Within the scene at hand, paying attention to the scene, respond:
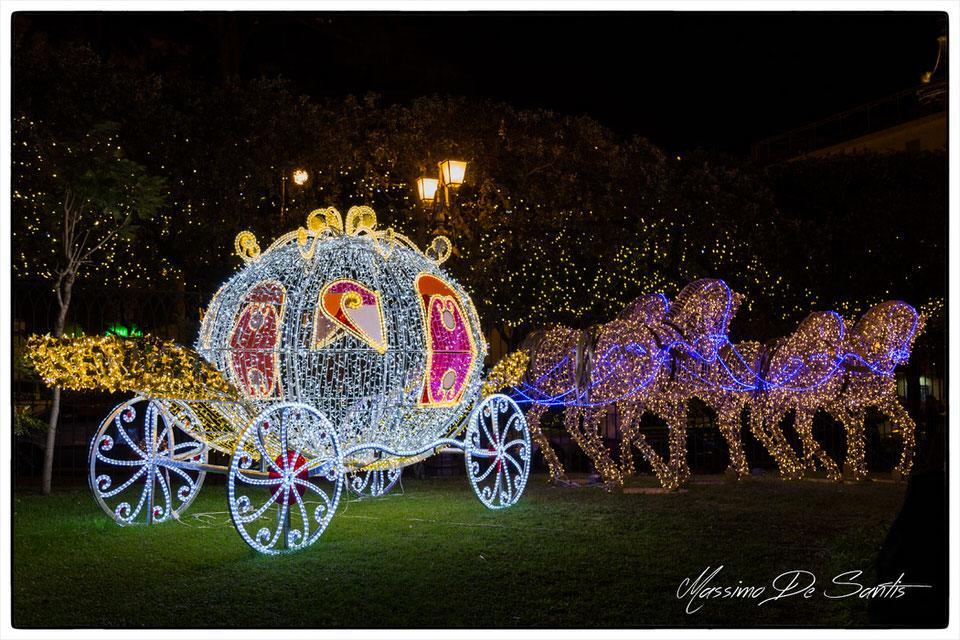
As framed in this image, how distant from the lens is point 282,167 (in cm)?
1473

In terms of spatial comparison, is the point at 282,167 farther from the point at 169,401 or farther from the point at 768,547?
the point at 768,547

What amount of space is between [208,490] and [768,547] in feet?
21.7

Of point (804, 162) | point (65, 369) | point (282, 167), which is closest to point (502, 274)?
point (282, 167)

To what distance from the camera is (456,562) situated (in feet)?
24.1

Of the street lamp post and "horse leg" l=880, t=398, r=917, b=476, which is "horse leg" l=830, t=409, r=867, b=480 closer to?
"horse leg" l=880, t=398, r=917, b=476

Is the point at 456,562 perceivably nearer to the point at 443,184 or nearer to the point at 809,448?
the point at 443,184

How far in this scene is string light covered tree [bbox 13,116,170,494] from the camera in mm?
11055

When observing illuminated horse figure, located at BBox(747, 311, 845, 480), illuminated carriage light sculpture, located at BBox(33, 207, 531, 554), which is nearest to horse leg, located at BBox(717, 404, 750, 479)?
illuminated horse figure, located at BBox(747, 311, 845, 480)
